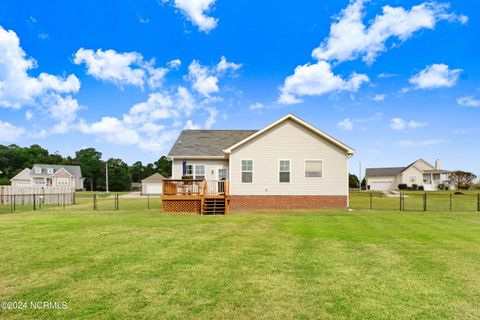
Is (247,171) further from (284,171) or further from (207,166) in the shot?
(207,166)

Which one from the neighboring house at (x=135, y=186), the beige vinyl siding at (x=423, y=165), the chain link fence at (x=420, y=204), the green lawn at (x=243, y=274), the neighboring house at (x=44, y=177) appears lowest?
the neighboring house at (x=135, y=186)

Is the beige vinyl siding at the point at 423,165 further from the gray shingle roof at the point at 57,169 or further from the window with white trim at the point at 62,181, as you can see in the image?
the gray shingle roof at the point at 57,169

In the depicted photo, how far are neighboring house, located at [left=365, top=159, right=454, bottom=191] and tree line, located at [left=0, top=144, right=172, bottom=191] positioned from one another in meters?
50.1

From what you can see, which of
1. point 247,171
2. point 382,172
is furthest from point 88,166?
point 247,171

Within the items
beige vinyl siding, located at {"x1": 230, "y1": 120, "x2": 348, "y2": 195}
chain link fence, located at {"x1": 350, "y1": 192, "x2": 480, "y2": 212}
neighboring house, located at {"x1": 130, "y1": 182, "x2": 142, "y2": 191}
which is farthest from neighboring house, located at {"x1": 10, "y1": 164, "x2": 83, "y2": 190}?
chain link fence, located at {"x1": 350, "y1": 192, "x2": 480, "y2": 212}

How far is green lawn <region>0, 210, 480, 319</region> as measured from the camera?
427cm

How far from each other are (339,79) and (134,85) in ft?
54.0

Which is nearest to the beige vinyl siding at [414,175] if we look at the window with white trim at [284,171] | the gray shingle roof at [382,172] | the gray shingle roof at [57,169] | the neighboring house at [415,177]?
the neighboring house at [415,177]

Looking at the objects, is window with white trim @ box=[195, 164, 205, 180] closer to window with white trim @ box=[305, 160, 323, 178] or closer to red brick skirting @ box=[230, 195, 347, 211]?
red brick skirting @ box=[230, 195, 347, 211]

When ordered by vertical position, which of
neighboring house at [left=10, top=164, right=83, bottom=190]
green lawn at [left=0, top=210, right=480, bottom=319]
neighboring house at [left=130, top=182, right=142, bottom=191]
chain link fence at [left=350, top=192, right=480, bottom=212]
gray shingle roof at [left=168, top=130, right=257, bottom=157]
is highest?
gray shingle roof at [left=168, top=130, right=257, bottom=157]

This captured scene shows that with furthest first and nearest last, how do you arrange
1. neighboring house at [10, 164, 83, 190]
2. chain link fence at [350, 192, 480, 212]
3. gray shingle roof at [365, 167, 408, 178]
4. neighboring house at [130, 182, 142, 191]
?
neighboring house at [130, 182, 142, 191] → gray shingle roof at [365, 167, 408, 178] → neighboring house at [10, 164, 83, 190] → chain link fence at [350, 192, 480, 212]

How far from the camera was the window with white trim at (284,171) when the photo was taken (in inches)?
711

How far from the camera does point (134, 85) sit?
2427 centimetres

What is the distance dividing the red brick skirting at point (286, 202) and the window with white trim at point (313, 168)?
1.34 m
